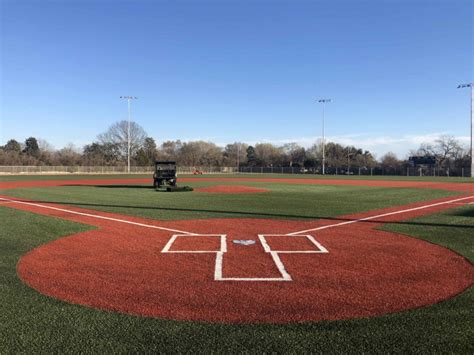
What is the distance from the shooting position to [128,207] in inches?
709

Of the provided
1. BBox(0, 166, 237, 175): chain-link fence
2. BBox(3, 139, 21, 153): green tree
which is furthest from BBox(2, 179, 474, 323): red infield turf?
BBox(3, 139, 21, 153): green tree

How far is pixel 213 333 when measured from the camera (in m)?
4.58

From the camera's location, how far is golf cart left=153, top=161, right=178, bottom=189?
31.0 m

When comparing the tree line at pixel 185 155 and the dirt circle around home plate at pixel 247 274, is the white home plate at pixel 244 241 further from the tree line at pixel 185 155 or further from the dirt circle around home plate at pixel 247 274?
the tree line at pixel 185 155

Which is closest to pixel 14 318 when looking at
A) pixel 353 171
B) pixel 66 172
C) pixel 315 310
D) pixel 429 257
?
pixel 315 310

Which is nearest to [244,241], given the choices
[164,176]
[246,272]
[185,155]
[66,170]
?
[246,272]

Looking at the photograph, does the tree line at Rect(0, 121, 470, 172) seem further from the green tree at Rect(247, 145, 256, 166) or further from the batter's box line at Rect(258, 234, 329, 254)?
the batter's box line at Rect(258, 234, 329, 254)

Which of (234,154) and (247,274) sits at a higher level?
(234,154)

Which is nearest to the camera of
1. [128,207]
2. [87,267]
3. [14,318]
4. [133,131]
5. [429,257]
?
[14,318]

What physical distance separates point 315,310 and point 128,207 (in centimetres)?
1399

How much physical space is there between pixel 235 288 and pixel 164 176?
2572cm

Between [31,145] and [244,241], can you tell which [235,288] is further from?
[31,145]

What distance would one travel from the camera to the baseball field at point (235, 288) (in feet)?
14.5

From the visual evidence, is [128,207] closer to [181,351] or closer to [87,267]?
[87,267]
